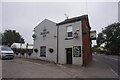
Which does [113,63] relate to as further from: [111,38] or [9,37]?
[9,37]

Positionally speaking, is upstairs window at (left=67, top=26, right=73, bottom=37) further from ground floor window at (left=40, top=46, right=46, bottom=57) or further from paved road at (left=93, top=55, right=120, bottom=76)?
paved road at (left=93, top=55, right=120, bottom=76)

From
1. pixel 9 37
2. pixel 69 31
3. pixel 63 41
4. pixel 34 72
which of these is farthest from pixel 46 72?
pixel 9 37

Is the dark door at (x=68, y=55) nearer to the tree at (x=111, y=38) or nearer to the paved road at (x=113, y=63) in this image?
the paved road at (x=113, y=63)

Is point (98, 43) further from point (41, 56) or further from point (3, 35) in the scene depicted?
point (41, 56)

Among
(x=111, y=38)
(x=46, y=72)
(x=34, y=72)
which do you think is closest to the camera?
(x=34, y=72)

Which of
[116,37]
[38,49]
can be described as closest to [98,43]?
[116,37]

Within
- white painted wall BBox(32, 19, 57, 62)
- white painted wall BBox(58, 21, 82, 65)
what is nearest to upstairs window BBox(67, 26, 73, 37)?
white painted wall BBox(58, 21, 82, 65)

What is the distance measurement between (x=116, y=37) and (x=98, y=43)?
830 centimetres

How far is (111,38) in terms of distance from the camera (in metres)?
68.8

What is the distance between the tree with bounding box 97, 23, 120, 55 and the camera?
222 ft

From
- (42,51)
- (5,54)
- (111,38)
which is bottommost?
(5,54)

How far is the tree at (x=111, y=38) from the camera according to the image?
67537 mm

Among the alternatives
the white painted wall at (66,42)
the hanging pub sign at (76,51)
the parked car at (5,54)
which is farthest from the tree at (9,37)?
the hanging pub sign at (76,51)

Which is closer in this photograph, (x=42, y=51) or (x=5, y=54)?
(x=5, y=54)
